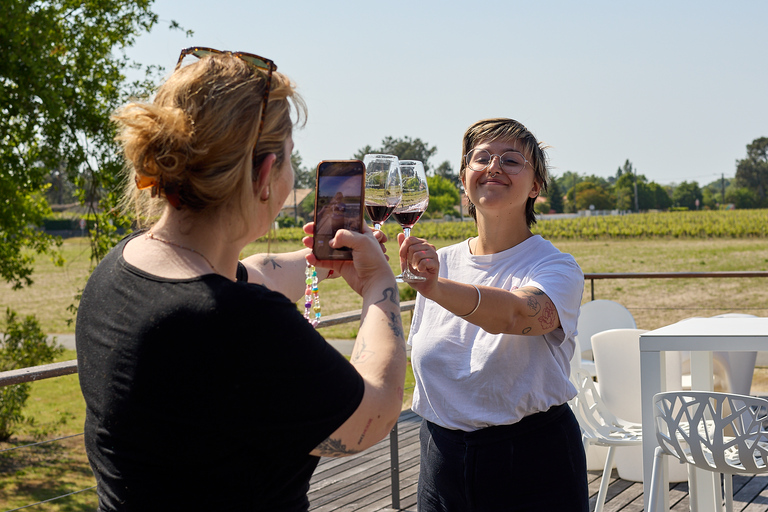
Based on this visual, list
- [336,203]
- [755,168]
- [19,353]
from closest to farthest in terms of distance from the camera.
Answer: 1. [336,203]
2. [19,353]
3. [755,168]

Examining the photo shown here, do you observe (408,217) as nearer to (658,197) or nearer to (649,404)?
(649,404)

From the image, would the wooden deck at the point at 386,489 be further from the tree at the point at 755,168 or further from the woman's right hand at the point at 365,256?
the tree at the point at 755,168

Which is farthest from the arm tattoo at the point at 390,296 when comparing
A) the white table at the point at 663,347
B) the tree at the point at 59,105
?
the tree at the point at 59,105

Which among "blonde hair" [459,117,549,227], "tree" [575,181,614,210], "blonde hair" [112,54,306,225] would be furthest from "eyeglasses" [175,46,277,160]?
"tree" [575,181,614,210]

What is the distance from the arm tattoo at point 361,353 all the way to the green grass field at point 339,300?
0.26m

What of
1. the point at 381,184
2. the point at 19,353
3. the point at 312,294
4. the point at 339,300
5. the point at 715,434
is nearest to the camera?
the point at 312,294

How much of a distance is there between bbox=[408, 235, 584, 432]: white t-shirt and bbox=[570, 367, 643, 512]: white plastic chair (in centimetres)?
134

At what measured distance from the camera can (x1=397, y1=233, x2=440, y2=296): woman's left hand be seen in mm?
1380

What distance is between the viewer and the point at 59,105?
179 inches

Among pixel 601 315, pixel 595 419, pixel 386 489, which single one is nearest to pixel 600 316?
pixel 601 315

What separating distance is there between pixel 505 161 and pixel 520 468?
2.40 ft

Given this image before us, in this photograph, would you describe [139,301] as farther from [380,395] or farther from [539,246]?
[539,246]

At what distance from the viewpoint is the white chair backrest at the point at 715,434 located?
208cm

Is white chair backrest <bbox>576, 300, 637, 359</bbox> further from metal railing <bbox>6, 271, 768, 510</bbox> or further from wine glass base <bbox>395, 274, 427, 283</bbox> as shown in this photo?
wine glass base <bbox>395, 274, 427, 283</bbox>
